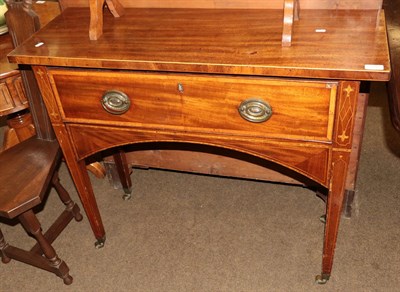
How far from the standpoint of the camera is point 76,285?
1.92m

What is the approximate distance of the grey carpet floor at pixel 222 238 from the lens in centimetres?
188

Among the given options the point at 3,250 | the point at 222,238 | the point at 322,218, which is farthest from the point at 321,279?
the point at 3,250

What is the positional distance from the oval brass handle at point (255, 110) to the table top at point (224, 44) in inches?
4.2

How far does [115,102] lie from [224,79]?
1.20 ft

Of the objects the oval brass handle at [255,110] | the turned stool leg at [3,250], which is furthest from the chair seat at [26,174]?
the oval brass handle at [255,110]

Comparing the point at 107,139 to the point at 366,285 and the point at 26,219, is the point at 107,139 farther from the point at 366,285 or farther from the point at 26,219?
the point at 366,285

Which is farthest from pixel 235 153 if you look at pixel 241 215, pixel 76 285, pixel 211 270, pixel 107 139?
pixel 76 285

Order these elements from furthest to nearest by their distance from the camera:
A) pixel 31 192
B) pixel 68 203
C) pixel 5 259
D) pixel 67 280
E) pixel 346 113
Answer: pixel 68 203 → pixel 5 259 → pixel 67 280 → pixel 31 192 → pixel 346 113

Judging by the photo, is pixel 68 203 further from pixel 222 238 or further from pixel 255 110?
pixel 255 110

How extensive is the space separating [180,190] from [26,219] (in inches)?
32.0

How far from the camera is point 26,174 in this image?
5.89 ft

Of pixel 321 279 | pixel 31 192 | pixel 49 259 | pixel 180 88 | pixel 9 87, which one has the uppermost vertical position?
pixel 180 88

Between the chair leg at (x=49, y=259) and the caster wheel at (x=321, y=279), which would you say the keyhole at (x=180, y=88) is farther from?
the caster wheel at (x=321, y=279)

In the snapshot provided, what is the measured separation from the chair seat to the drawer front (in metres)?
0.36
